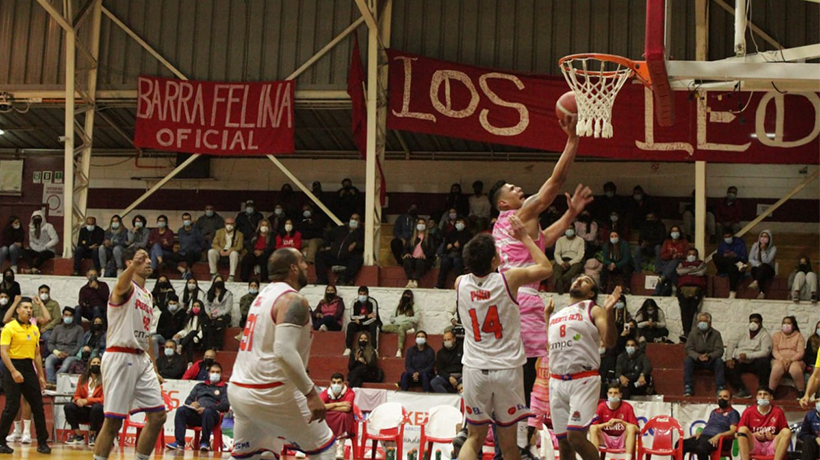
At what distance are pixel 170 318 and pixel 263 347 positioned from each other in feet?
44.2

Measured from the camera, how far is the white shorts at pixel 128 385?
9.56m

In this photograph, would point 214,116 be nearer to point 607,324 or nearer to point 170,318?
point 170,318

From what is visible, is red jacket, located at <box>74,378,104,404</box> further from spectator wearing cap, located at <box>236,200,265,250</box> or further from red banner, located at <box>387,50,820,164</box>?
red banner, located at <box>387,50,820,164</box>

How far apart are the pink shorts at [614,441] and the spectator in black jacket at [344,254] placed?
739cm

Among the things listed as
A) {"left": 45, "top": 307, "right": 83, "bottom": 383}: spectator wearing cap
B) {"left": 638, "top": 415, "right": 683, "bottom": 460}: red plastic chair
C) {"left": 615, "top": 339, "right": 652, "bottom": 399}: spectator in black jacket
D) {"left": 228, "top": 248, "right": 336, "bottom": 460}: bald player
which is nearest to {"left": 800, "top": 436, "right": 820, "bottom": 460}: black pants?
{"left": 638, "top": 415, "right": 683, "bottom": 460}: red plastic chair

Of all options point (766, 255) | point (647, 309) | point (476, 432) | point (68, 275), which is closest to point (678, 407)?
point (647, 309)

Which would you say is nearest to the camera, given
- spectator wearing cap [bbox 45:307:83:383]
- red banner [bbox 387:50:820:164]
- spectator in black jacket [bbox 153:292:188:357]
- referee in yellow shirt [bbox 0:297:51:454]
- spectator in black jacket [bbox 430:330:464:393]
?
→ referee in yellow shirt [bbox 0:297:51:454]

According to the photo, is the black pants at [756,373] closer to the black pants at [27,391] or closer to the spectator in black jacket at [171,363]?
the spectator in black jacket at [171,363]

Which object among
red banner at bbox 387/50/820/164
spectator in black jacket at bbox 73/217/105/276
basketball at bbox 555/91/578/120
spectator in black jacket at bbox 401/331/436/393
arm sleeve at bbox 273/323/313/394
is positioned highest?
red banner at bbox 387/50/820/164

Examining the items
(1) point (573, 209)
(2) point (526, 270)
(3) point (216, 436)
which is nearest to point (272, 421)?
(2) point (526, 270)

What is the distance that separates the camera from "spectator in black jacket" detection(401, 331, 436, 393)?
1770 cm

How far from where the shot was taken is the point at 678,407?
53.3 feet

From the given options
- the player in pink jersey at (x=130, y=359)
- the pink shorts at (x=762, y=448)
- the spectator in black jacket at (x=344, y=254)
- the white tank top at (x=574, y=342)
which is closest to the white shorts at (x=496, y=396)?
the white tank top at (x=574, y=342)

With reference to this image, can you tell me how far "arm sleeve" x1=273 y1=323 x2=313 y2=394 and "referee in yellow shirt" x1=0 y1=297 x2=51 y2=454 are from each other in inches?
316
